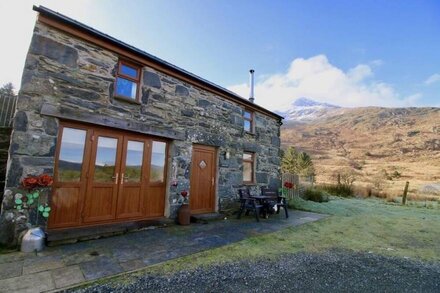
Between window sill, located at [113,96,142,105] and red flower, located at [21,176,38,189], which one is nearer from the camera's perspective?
red flower, located at [21,176,38,189]

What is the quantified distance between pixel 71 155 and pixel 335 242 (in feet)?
21.1

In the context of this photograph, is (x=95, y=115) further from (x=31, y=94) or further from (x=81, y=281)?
(x=81, y=281)

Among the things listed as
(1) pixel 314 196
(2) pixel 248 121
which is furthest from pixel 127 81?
(1) pixel 314 196

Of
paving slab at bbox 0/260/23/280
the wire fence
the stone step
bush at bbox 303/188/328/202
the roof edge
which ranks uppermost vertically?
the roof edge

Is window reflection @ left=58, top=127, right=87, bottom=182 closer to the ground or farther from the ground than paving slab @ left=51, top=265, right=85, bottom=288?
farther from the ground

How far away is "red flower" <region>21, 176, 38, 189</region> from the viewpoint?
4684 mm

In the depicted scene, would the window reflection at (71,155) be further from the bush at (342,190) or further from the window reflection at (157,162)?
the bush at (342,190)

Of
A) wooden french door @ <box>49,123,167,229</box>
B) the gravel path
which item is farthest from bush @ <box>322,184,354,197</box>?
wooden french door @ <box>49,123,167,229</box>

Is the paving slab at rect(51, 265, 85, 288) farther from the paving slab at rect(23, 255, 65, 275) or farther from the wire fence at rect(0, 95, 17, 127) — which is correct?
the wire fence at rect(0, 95, 17, 127)

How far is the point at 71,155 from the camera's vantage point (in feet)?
18.3

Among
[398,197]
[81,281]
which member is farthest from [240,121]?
[398,197]

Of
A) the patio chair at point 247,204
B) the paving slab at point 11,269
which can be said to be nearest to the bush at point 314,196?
the patio chair at point 247,204

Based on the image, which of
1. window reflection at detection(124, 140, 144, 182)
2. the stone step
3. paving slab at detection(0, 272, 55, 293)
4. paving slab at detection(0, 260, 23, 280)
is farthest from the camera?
the stone step

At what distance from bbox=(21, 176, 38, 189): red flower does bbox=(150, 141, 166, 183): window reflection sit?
2.77 meters
